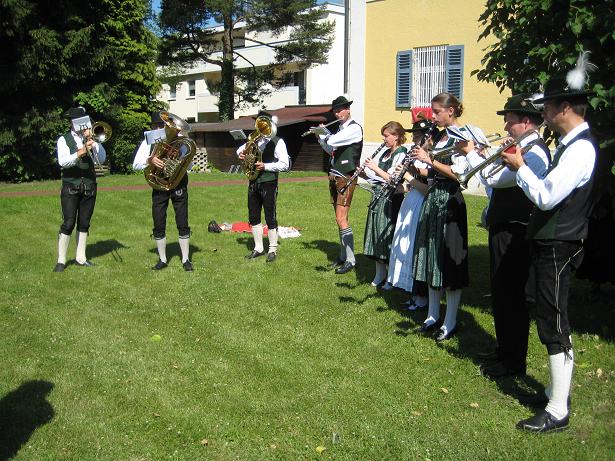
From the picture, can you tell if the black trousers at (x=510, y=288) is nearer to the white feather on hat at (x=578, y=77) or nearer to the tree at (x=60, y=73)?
the white feather on hat at (x=578, y=77)

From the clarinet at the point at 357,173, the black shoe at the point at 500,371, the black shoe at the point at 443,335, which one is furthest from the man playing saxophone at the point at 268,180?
the black shoe at the point at 500,371

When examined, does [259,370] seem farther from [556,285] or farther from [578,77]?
[578,77]

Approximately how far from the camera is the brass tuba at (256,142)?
906cm

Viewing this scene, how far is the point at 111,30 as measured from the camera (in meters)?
21.5

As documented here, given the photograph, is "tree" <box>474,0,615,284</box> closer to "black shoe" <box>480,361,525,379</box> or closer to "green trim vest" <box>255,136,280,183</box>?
"black shoe" <box>480,361,525,379</box>

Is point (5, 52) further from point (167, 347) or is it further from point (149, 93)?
point (167, 347)

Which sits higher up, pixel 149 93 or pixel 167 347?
pixel 149 93

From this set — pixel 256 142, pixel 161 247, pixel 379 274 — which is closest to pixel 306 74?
pixel 256 142

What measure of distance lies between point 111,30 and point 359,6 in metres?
8.72

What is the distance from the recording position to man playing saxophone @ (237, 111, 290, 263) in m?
9.08

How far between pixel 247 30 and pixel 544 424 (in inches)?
1201

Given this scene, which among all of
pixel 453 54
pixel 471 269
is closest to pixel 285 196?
pixel 453 54

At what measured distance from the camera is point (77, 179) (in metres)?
8.67

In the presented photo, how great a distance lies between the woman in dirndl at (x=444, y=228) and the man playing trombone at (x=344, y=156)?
226 cm
